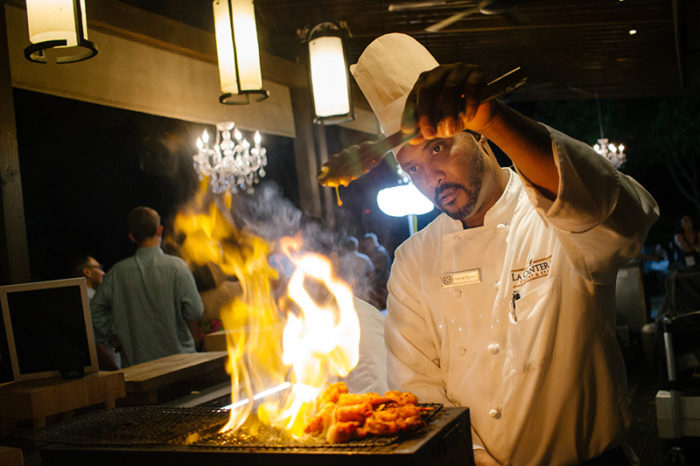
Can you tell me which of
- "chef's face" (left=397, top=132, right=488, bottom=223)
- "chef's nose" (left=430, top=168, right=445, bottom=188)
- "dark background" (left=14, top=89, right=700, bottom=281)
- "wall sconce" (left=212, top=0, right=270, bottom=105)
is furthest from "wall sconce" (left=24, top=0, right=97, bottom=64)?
"dark background" (left=14, top=89, right=700, bottom=281)

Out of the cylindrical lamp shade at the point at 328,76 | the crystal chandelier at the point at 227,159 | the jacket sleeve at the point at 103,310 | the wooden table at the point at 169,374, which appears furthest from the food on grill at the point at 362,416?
the crystal chandelier at the point at 227,159

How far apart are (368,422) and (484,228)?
106cm

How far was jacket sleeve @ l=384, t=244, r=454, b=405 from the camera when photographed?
250cm

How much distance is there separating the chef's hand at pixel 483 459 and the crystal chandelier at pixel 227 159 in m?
5.74

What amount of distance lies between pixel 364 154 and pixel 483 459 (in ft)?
4.38

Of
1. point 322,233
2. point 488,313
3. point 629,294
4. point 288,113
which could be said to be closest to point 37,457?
point 322,233

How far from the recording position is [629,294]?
10398 millimetres

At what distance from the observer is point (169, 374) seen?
11.9 ft

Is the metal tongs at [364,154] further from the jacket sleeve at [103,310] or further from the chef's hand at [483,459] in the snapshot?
the jacket sleeve at [103,310]

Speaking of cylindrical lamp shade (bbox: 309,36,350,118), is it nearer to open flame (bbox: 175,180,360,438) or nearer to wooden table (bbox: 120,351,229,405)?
open flame (bbox: 175,180,360,438)

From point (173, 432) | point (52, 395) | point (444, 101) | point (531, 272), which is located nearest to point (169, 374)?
point (52, 395)

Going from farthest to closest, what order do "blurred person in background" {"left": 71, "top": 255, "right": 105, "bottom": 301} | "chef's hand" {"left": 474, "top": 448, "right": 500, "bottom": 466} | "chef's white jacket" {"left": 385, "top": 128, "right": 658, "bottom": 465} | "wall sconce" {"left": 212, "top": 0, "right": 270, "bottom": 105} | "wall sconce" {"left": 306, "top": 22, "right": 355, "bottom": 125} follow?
"blurred person in background" {"left": 71, "top": 255, "right": 105, "bottom": 301} → "wall sconce" {"left": 306, "top": 22, "right": 355, "bottom": 125} → "wall sconce" {"left": 212, "top": 0, "right": 270, "bottom": 105} → "chef's hand" {"left": 474, "top": 448, "right": 500, "bottom": 466} → "chef's white jacket" {"left": 385, "top": 128, "right": 658, "bottom": 465}

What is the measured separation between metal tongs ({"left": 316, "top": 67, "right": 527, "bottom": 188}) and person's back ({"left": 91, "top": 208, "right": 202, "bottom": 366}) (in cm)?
384

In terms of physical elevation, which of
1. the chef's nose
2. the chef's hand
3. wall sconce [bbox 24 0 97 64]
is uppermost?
wall sconce [bbox 24 0 97 64]
